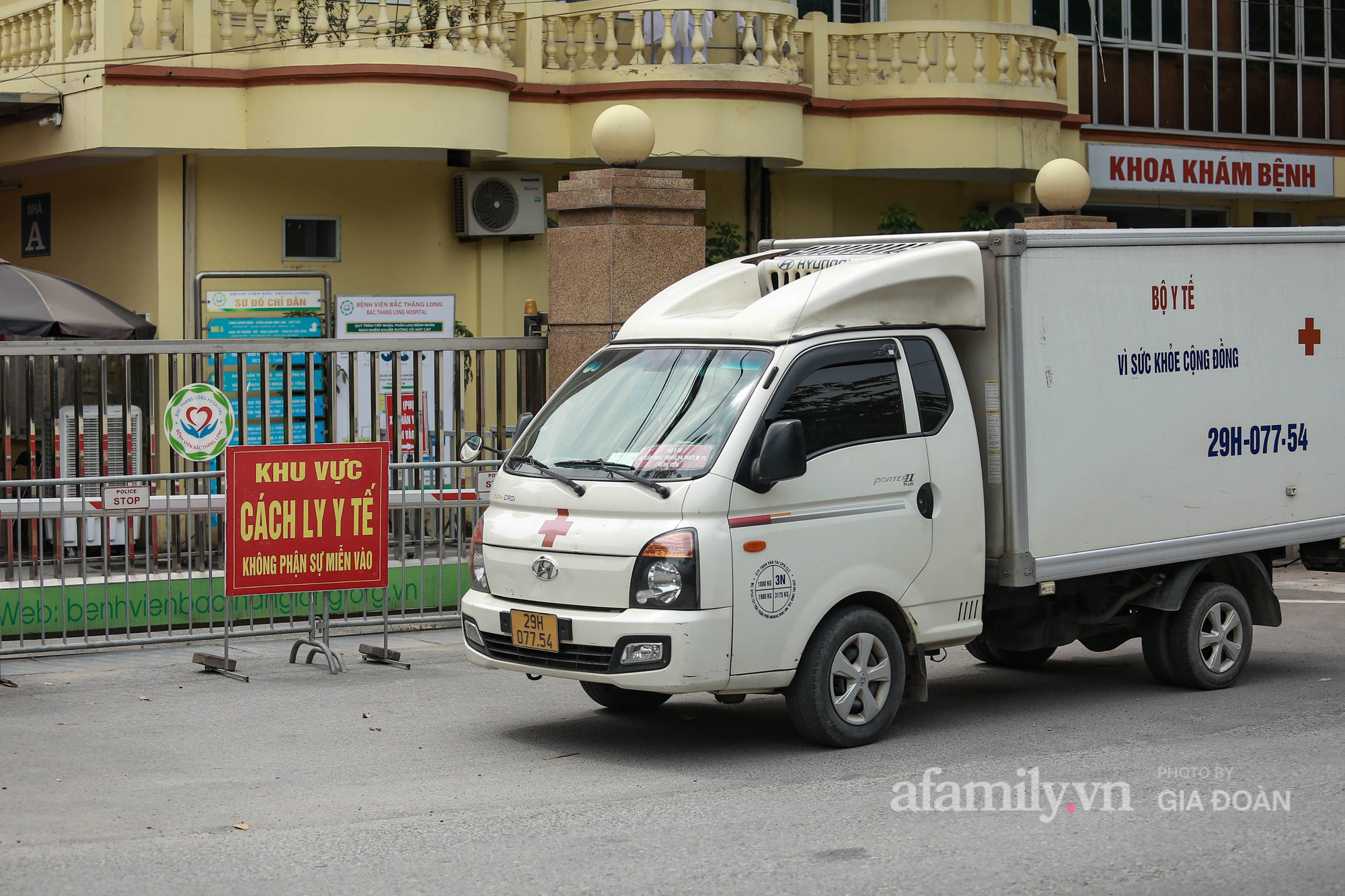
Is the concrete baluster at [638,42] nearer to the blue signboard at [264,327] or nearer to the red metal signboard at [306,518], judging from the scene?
A: the blue signboard at [264,327]

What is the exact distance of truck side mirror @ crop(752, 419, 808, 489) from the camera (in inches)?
293

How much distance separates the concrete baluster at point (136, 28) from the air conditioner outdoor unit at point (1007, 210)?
36.2ft

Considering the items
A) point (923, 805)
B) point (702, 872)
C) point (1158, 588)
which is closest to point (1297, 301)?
point (1158, 588)

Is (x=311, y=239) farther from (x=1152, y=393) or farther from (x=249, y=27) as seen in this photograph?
(x=1152, y=393)

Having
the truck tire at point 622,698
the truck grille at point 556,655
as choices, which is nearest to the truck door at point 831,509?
the truck grille at point 556,655

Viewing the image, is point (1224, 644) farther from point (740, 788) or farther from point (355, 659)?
point (355, 659)

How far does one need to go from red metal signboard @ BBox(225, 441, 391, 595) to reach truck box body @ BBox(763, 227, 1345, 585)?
3.06m

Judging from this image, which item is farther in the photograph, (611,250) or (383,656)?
(611,250)

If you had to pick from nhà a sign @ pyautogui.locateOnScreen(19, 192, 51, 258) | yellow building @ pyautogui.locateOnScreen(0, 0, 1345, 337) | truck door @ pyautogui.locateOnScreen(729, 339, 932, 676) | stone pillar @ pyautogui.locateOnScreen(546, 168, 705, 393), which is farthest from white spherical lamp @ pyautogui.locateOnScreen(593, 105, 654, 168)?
nhà a sign @ pyautogui.locateOnScreen(19, 192, 51, 258)

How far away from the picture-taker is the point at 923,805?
6895 mm

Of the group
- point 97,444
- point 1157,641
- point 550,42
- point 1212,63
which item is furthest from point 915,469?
point 1212,63

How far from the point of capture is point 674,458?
772 cm

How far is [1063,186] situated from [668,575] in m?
11.4

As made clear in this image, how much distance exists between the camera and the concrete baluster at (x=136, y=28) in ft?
50.3
